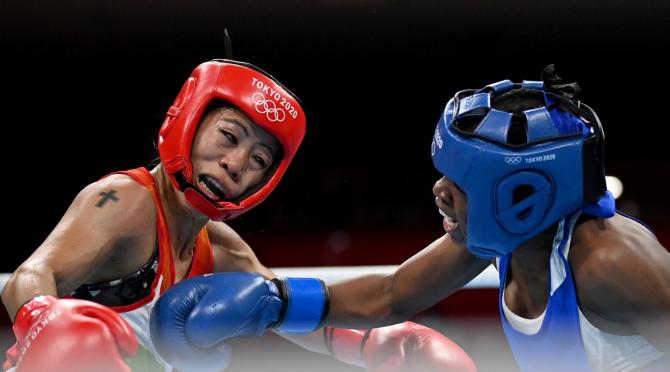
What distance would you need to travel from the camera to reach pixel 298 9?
378 centimetres

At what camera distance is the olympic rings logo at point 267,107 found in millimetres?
2066

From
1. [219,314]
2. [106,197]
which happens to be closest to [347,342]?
[219,314]

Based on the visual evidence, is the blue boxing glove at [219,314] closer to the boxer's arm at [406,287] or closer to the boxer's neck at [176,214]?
the boxer's arm at [406,287]

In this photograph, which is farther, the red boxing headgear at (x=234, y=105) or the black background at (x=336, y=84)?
the black background at (x=336, y=84)

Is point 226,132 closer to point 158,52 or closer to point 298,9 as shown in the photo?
point 298,9

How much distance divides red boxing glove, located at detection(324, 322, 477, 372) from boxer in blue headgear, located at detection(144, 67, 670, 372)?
0.31m

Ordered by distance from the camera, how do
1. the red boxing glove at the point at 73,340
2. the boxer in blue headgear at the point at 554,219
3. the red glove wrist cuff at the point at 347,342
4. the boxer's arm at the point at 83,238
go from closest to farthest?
the red boxing glove at the point at 73,340, the boxer in blue headgear at the point at 554,219, the boxer's arm at the point at 83,238, the red glove wrist cuff at the point at 347,342

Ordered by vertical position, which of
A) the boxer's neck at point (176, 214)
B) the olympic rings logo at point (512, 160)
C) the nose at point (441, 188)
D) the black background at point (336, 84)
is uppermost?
the olympic rings logo at point (512, 160)

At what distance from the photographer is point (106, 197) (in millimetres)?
1905

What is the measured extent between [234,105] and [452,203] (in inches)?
26.2

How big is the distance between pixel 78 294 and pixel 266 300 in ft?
1.60

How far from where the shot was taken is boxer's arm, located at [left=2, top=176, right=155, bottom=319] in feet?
5.47

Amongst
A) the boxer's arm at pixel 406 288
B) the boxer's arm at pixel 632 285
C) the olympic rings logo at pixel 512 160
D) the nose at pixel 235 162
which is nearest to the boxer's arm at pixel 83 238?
the nose at pixel 235 162

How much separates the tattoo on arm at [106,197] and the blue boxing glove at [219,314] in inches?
10.0
